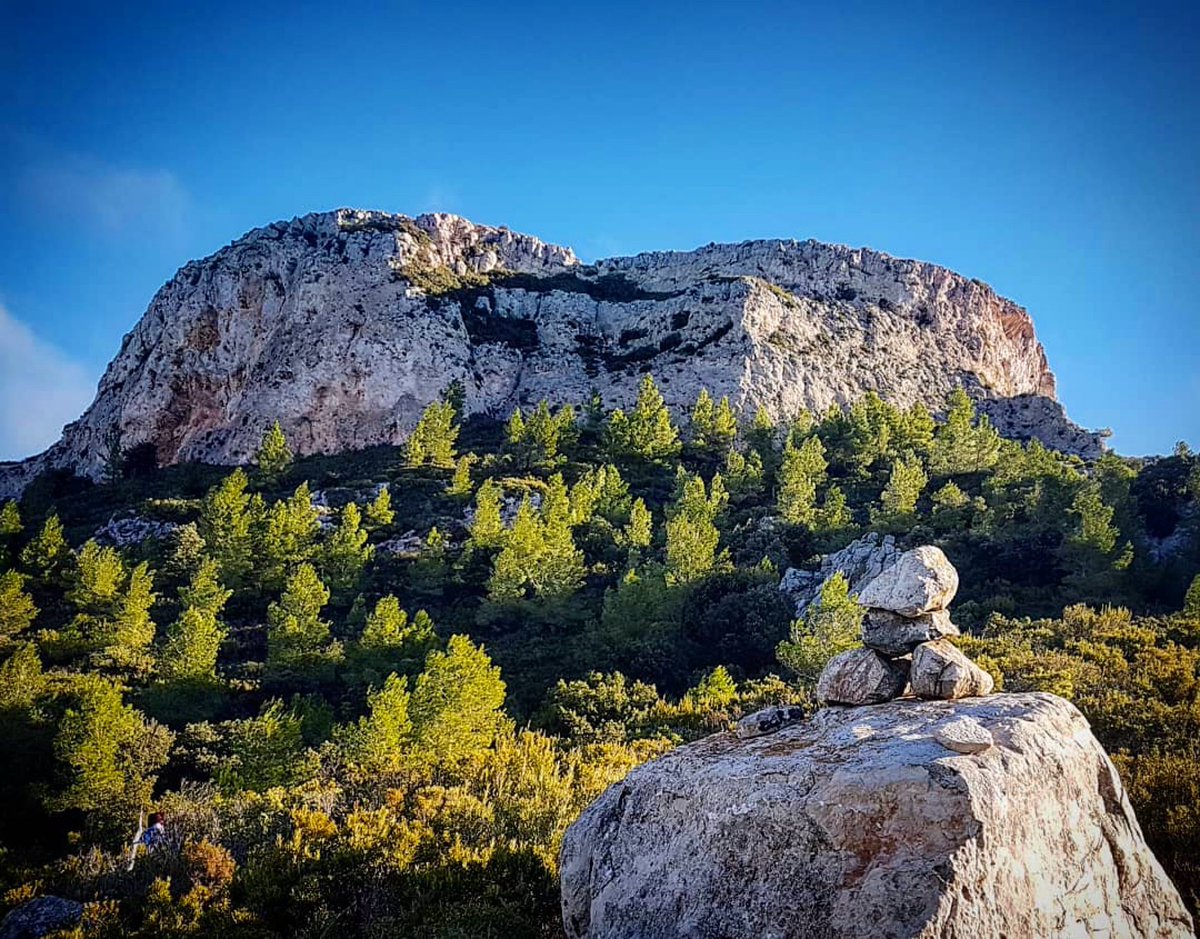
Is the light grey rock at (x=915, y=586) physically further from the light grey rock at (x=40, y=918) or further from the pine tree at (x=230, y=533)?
the pine tree at (x=230, y=533)

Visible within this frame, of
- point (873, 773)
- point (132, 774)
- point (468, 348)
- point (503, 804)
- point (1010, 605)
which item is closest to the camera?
point (873, 773)

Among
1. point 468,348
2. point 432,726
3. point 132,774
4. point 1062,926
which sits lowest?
point 132,774

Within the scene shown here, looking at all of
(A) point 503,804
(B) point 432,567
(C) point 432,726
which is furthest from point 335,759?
(B) point 432,567

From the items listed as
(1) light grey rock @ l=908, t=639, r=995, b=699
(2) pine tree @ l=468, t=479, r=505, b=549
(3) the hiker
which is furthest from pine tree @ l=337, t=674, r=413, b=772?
(2) pine tree @ l=468, t=479, r=505, b=549

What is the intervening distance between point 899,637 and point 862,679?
2.62 ft

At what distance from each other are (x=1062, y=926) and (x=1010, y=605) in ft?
92.9

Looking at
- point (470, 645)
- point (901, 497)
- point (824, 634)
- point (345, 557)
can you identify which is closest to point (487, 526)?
point (345, 557)

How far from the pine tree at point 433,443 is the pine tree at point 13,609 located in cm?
3179

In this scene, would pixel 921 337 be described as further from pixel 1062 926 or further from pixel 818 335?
pixel 1062 926

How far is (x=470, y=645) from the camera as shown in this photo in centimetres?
2502

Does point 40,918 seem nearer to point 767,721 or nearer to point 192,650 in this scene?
point 767,721

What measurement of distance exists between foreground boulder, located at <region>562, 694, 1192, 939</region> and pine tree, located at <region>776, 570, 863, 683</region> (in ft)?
60.6

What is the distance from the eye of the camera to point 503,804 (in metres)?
14.0

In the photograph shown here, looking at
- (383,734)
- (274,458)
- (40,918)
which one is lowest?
(383,734)
